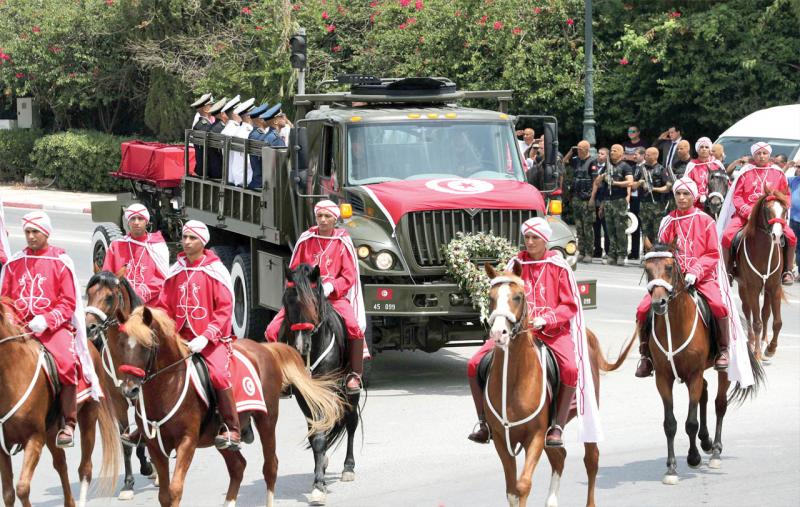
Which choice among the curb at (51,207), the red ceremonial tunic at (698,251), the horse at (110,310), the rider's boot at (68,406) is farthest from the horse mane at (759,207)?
the curb at (51,207)

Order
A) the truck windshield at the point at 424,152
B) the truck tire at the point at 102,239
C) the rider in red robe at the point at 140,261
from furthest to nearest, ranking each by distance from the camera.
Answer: the truck tire at the point at 102,239, the truck windshield at the point at 424,152, the rider in red robe at the point at 140,261

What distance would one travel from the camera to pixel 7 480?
10070 mm

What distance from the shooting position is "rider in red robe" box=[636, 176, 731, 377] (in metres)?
12.5

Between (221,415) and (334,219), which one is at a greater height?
(334,219)

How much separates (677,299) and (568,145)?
2078cm

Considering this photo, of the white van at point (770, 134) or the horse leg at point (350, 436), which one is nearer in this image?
the horse leg at point (350, 436)

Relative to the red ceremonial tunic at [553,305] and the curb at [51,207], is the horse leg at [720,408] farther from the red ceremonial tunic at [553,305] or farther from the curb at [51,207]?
the curb at [51,207]

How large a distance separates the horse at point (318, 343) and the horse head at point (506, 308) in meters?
2.05

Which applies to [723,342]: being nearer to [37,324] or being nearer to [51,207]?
[37,324]

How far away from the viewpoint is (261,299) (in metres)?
17.4

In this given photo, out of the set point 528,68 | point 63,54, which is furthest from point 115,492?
point 63,54

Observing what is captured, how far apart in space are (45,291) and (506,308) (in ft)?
11.8

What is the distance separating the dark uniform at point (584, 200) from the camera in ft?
83.9

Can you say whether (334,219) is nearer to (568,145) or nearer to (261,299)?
(261,299)
